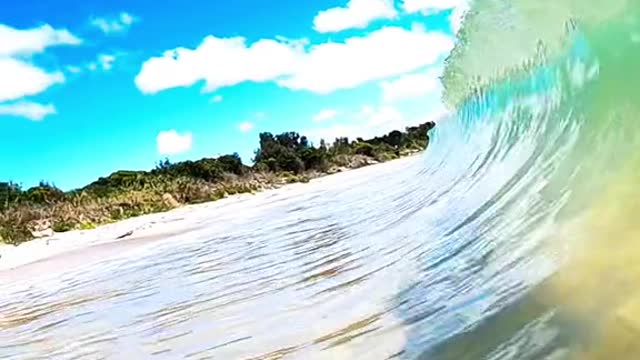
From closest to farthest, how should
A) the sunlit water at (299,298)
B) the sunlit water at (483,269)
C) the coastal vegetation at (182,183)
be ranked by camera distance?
the sunlit water at (483,269) < the sunlit water at (299,298) < the coastal vegetation at (182,183)

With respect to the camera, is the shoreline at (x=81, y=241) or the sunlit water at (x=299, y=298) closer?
the sunlit water at (x=299, y=298)

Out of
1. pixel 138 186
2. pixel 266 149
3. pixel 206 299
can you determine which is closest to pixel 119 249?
pixel 206 299

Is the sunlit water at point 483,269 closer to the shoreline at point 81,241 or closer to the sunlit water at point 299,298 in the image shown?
the sunlit water at point 299,298

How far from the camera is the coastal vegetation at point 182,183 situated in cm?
2541

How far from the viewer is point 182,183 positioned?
35031 millimetres

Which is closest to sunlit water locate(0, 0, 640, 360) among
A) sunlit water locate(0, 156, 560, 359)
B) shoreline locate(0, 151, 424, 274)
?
sunlit water locate(0, 156, 560, 359)

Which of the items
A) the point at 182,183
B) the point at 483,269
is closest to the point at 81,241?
the point at 182,183

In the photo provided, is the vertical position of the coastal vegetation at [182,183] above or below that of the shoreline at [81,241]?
above

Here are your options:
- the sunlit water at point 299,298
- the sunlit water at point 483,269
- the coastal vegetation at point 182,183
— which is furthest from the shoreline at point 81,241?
the sunlit water at point 483,269

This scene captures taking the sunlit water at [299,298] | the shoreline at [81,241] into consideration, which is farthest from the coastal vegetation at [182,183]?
the sunlit water at [299,298]

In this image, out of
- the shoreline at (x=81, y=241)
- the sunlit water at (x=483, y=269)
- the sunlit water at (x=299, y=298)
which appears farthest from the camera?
the shoreline at (x=81, y=241)

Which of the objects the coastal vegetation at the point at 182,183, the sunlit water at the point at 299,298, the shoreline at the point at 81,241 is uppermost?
the coastal vegetation at the point at 182,183

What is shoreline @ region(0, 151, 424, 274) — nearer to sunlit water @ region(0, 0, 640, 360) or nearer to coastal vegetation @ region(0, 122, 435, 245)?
coastal vegetation @ region(0, 122, 435, 245)

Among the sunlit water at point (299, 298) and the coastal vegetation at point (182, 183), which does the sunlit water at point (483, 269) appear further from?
the coastal vegetation at point (182, 183)
